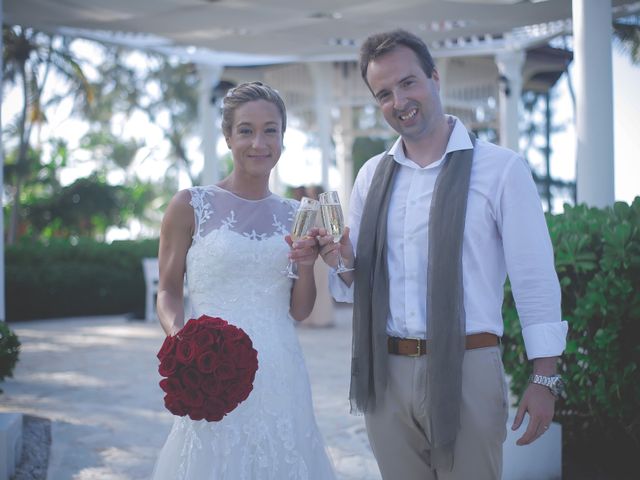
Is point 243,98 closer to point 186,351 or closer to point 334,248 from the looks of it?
A: point 334,248

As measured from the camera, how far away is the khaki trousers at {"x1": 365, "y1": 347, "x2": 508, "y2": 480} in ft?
7.30

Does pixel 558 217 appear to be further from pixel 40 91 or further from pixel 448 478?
pixel 40 91

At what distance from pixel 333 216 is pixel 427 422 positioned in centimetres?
78

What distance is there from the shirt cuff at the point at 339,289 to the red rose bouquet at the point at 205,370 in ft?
1.59

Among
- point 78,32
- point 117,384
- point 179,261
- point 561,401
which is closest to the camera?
point 179,261

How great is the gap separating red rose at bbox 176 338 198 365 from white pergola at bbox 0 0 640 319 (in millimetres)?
4232

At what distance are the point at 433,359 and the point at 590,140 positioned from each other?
14.5 feet

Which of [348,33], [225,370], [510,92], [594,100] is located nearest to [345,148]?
[510,92]

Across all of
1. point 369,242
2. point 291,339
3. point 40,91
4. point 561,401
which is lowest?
point 561,401

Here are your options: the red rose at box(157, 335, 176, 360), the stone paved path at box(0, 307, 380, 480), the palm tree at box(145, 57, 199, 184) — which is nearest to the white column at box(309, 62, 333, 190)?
the stone paved path at box(0, 307, 380, 480)

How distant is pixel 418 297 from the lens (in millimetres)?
2316

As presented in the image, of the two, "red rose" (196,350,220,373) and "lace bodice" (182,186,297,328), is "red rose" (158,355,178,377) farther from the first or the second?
"lace bodice" (182,186,297,328)

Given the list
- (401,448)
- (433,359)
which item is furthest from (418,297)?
(401,448)

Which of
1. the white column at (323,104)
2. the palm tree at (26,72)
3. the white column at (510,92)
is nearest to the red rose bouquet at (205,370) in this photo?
the white column at (510,92)
